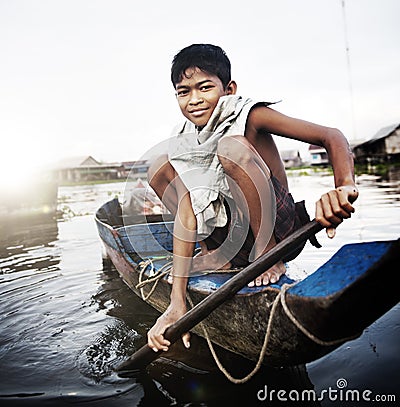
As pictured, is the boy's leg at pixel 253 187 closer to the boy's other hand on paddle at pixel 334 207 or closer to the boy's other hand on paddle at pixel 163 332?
the boy's other hand on paddle at pixel 163 332

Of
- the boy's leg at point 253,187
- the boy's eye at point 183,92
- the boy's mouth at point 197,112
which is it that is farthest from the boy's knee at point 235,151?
the boy's eye at point 183,92

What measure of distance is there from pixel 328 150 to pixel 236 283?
2.30ft

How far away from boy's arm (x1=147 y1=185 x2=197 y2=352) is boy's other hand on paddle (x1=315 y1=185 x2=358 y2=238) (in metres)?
0.87

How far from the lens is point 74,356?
7.26 ft

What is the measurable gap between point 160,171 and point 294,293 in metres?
1.45

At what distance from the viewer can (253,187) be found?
1999 millimetres

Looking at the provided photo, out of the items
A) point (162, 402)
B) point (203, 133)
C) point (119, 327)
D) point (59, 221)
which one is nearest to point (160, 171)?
point (203, 133)

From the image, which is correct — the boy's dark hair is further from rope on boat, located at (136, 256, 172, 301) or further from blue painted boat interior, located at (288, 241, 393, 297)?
blue painted boat interior, located at (288, 241, 393, 297)

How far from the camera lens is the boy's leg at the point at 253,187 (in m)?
1.97

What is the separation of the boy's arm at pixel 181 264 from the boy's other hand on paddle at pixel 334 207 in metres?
0.87

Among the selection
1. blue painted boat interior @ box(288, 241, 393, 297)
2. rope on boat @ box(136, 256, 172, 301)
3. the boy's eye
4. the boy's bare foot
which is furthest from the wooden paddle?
the boy's eye

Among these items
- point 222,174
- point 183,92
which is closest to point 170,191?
point 222,174

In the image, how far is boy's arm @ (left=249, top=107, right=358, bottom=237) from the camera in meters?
1.38

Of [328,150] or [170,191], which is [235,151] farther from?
[170,191]
